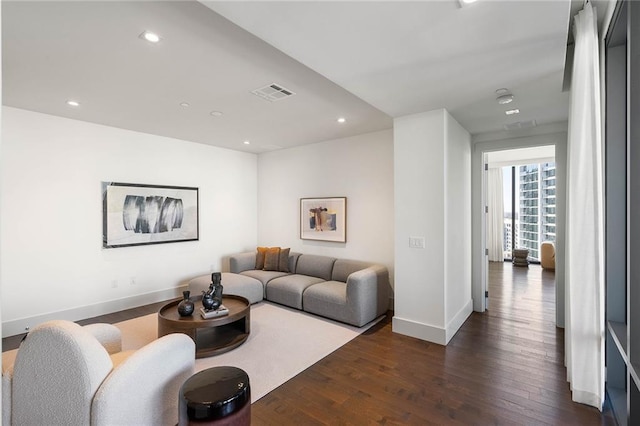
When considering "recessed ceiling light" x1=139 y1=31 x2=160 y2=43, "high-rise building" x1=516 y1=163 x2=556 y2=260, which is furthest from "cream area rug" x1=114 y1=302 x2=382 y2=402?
"high-rise building" x1=516 y1=163 x2=556 y2=260

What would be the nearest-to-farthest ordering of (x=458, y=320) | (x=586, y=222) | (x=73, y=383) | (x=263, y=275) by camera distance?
1. (x=73, y=383)
2. (x=586, y=222)
3. (x=458, y=320)
4. (x=263, y=275)

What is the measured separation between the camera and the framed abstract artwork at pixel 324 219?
539cm

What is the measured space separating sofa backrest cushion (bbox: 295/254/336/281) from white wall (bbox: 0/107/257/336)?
1.81 m

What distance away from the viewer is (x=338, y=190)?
548 cm

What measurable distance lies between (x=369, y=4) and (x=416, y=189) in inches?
89.2

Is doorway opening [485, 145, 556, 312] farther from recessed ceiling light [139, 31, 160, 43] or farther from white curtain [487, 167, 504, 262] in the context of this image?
recessed ceiling light [139, 31, 160, 43]

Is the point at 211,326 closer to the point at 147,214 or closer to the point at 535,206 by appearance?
the point at 147,214

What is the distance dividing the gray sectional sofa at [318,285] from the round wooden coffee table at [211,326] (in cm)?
81

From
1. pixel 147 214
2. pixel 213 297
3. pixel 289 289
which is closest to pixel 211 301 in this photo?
pixel 213 297

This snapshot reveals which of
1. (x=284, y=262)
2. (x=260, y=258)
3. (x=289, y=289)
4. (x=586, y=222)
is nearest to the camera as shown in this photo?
(x=586, y=222)

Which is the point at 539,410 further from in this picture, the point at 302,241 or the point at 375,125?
the point at 302,241

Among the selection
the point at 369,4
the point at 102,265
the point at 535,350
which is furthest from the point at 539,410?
the point at 102,265

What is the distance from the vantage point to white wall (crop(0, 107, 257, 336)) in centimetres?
388

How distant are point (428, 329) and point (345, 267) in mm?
1646
